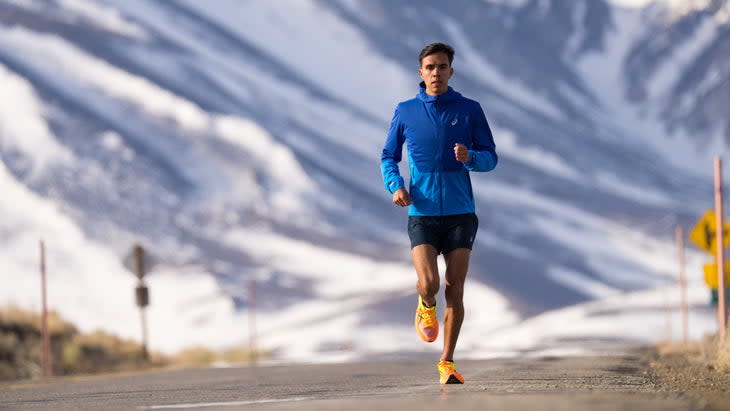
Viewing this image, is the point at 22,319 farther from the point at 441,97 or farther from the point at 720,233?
the point at 441,97

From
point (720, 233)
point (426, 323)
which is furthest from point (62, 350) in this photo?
point (426, 323)

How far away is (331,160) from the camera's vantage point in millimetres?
113250

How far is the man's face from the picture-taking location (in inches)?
440

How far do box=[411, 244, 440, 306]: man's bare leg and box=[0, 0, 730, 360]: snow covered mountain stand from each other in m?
56.6

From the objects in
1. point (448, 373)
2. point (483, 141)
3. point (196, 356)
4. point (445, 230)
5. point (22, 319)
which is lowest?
point (448, 373)

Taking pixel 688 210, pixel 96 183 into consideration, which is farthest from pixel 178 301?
pixel 688 210

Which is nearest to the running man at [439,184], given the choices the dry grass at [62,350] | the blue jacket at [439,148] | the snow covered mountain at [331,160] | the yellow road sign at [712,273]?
the blue jacket at [439,148]

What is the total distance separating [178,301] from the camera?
8838 centimetres

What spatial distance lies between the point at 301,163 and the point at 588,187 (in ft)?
77.4

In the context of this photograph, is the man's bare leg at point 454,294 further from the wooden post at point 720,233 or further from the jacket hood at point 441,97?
the wooden post at point 720,233

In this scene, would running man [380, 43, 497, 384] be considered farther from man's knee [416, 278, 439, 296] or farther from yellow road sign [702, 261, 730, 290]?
yellow road sign [702, 261, 730, 290]

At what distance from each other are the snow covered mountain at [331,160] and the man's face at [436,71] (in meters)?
56.5

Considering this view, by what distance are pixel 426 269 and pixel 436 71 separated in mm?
1108

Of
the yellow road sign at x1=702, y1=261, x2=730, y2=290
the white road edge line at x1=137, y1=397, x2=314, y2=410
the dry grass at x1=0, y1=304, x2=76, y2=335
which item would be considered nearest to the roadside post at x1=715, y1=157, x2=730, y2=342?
the yellow road sign at x1=702, y1=261, x2=730, y2=290
